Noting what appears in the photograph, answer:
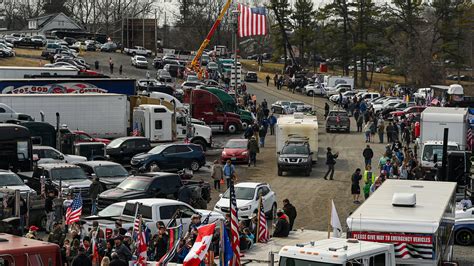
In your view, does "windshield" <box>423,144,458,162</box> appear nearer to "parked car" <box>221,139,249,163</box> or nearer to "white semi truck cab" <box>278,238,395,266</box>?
"parked car" <box>221,139,249,163</box>

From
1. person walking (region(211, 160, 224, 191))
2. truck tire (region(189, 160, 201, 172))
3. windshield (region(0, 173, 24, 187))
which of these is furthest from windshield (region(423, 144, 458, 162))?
windshield (region(0, 173, 24, 187))

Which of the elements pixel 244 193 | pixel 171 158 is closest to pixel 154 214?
pixel 244 193

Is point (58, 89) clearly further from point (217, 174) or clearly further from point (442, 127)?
point (442, 127)

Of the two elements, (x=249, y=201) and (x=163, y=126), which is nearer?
(x=249, y=201)

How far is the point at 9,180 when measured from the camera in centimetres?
2884

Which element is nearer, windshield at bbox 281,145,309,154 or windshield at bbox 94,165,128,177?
windshield at bbox 94,165,128,177

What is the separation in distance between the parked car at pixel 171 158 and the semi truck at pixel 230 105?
15366mm

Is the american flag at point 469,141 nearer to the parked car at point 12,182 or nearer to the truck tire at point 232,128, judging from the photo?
the truck tire at point 232,128

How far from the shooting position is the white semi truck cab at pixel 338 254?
14922 mm

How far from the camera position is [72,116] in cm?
4712

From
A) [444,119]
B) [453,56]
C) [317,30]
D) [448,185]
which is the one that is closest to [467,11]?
[453,56]

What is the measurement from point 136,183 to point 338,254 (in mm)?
15448

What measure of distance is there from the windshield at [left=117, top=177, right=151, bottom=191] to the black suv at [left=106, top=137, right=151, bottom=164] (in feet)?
38.3

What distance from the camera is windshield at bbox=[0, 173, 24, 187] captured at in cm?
2862
